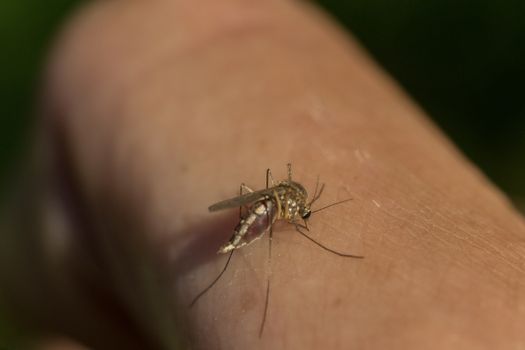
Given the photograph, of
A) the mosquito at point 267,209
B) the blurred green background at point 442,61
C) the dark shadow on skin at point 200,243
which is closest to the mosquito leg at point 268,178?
the mosquito at point 267,209

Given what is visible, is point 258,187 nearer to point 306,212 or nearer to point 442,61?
point 306,212

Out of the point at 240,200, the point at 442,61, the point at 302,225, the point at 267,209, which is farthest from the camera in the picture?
the point at 442,61

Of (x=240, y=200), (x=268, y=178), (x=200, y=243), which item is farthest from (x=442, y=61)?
(x=200, y=243)

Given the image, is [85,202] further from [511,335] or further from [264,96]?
[511,335]

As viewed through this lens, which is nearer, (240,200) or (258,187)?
(240,200)

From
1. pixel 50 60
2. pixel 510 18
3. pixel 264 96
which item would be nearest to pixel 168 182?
pixel 264 96

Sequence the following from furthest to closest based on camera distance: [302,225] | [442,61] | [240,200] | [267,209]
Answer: [442,61] < [267,209] < [240,200] < [302,225]

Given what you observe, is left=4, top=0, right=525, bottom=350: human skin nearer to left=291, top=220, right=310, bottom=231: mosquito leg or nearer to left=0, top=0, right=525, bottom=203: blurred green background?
left=291, top=220, right=310, bottom=231: mosquito leg

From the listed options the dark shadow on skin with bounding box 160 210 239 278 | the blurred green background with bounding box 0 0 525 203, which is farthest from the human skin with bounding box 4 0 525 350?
the blurred green background with bounding box 0 0 525 203
